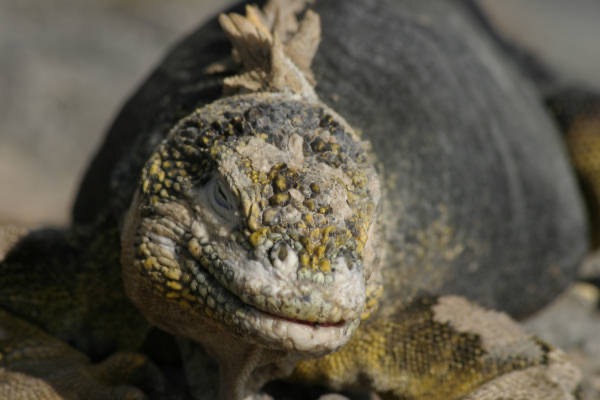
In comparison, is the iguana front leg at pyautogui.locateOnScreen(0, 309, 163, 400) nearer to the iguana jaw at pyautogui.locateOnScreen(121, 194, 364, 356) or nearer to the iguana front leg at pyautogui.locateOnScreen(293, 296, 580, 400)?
the iguana jaw at pyautogui.locateOnScreen(121, 194, 364, 356)

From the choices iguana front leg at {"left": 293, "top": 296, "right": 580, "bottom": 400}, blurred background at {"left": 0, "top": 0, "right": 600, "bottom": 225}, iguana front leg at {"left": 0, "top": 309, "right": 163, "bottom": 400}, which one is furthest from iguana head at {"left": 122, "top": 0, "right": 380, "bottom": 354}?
blurred background at {"left": 0, "top": 0, "right": 600, "bottom": 225}

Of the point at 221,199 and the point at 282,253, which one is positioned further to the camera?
the point at 221,199

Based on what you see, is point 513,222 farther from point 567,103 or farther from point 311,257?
point 311,257

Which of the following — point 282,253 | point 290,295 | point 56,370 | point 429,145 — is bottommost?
point 56,370

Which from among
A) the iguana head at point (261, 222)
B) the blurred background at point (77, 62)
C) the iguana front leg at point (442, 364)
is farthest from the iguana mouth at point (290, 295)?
the blurred background at point (77, 62)

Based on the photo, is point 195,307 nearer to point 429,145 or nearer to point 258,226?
point 258,226

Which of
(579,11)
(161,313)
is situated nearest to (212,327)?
(161,313)

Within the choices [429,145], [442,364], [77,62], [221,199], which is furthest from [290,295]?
[77,62]
